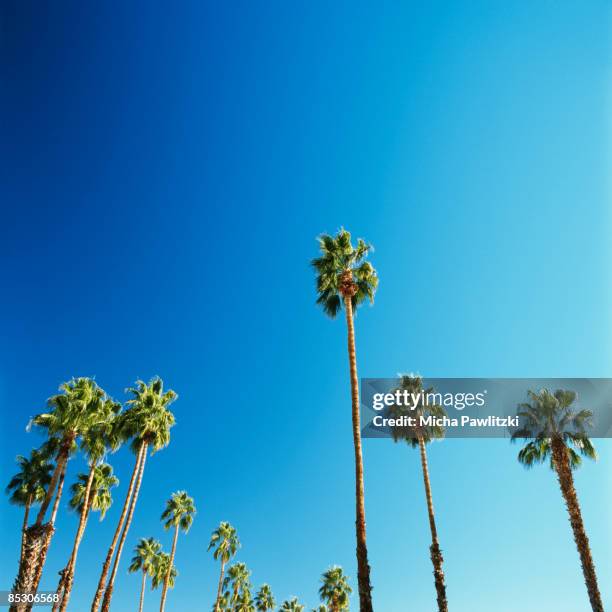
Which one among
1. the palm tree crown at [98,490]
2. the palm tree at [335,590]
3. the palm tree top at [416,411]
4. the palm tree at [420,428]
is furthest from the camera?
the palm tree at [335,590]

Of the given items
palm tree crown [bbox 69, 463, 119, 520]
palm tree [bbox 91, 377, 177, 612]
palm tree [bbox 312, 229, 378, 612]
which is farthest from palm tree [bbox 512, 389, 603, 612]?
palm tree crown [bbox 69, 463, 119, 520]

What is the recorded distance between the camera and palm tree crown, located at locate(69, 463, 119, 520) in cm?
4069

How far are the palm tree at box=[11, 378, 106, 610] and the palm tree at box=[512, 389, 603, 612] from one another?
88.1 feet

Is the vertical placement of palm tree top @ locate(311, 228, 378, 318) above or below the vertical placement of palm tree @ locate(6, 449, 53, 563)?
above

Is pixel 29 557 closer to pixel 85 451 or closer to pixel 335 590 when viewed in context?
pixel 85 451

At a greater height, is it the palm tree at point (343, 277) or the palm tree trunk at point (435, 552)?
the palm tree at point (343, 277)

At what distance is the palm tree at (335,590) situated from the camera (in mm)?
63062

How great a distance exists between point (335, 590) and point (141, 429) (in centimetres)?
4490

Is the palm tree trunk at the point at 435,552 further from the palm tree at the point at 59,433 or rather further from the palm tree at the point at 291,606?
the palm tree at the point at 291,606

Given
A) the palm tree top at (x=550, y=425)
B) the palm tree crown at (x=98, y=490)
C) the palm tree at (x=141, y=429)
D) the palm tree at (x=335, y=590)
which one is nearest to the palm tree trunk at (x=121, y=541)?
the palm tree at (x=141, y=429)

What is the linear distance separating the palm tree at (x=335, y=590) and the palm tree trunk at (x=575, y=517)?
48088 millimetres

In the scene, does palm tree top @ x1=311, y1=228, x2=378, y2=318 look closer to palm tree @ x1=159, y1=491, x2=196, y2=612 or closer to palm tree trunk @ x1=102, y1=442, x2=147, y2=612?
palm tree trunk @ x1=102, y1=442, x2=147, y2=612

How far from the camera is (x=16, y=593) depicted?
25750mm

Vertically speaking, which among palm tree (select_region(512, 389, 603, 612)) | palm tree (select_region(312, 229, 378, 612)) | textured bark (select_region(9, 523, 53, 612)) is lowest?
textured bark (select_region(9, 523, 53, 612))
